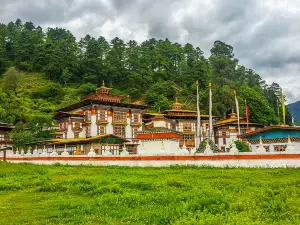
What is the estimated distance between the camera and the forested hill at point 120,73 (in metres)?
85.4

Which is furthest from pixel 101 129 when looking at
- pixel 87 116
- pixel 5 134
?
pixel 5 134

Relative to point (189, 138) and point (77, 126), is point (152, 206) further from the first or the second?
point (189, 138)

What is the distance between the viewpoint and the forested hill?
85438 millimetres

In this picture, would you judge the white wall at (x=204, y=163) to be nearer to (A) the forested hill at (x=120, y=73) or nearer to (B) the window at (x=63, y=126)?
(B) the window at (x=63, y=126)

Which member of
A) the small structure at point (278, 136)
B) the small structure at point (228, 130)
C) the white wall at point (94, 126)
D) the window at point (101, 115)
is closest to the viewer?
the small structure at point (278, 136)

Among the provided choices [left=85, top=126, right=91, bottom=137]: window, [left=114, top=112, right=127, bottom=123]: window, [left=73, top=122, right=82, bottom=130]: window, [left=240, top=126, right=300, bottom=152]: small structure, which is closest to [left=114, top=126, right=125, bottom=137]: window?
[left=114, top=112, right=127, bottom=123]: window

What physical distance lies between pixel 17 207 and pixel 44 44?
3980 inches

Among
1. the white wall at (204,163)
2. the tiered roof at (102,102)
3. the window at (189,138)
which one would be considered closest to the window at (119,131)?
the tiered roof at (102,102)

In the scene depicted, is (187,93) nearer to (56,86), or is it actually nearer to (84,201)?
(56,86)

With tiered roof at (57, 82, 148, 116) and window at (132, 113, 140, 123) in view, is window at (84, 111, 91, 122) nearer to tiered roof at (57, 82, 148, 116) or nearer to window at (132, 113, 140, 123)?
tiered roof at (57, 82, 148, 116)

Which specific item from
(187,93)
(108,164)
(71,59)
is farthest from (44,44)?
(108,164)

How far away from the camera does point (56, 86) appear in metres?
92.5

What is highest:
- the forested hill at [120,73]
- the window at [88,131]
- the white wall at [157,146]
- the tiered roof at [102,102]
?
the forested hill at [120,73]

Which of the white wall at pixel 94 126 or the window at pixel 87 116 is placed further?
the window at pixel 87 116
